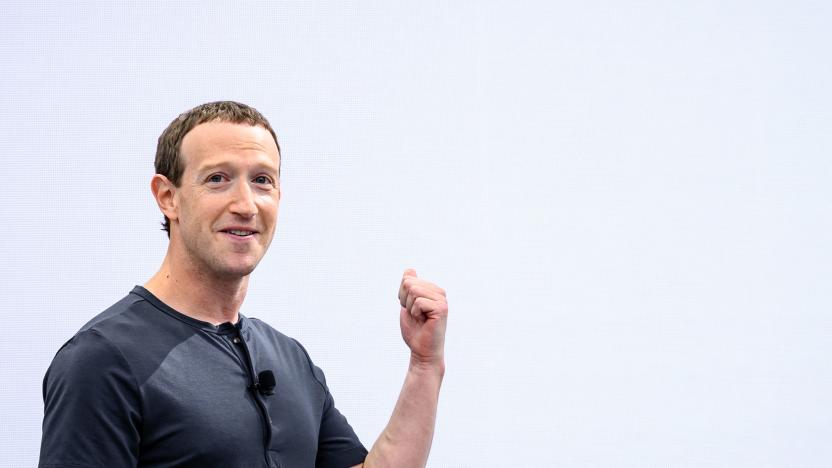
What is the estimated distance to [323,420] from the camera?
58.7 inches

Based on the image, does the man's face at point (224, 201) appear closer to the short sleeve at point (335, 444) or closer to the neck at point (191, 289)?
the neck at point (191, 289)

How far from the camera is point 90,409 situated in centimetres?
110

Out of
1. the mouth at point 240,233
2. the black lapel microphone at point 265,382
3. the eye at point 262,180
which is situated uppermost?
the eye at point 262,180

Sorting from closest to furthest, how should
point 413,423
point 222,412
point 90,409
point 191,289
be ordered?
point 90,409
point 222,412
point 191,289
point 413,423

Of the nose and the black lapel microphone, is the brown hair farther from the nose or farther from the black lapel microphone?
the black lapel microphone

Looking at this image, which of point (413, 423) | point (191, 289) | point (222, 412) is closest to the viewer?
point (222, 412)

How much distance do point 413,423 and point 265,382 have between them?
0.91 ft

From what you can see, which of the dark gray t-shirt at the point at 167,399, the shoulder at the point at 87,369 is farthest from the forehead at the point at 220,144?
the shoulder at the point at 87,369

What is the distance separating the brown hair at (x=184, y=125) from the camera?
4.45 ft

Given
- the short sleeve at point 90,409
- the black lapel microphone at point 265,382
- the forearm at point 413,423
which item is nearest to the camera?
the short sleeve at point 90,409

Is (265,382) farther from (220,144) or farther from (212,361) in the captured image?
(220,144)

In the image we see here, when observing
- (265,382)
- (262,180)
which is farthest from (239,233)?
(265,382)

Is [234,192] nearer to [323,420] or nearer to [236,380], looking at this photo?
[236,380]

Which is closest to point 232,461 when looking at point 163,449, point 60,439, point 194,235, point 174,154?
point 163,449
